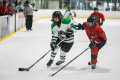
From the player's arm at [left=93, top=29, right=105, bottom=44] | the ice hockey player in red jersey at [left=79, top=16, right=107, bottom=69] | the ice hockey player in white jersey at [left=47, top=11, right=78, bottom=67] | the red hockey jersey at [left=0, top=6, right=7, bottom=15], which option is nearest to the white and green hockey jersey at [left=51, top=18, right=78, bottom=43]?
the ice hockey player in white jersey at [left=47, top=11, right=78, bottom=67]

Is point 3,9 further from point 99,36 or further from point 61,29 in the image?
point 99,36

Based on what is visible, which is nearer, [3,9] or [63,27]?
[63,27]

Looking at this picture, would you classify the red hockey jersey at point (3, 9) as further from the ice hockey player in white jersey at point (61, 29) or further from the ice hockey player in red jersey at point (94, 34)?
the ice hockey player in red jersey at point (94, 34)

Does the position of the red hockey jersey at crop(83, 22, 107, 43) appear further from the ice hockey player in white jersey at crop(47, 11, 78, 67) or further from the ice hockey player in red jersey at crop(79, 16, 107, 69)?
the ice hockey player in white jersey at crop(47, 11, 78, 67)

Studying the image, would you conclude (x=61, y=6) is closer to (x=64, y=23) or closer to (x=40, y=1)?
A: (x=40, y=1)

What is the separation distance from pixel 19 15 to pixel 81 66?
239 inches

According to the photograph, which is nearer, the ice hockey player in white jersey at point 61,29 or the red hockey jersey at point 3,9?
the ice hockey player in white jersey at point 61,29

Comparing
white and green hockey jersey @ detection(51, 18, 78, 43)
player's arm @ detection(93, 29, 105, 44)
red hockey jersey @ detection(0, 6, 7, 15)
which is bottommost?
player's arm @ detection(93, 29, 105, 44)

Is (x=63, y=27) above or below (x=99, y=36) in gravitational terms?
above

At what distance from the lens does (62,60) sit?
3775 mm

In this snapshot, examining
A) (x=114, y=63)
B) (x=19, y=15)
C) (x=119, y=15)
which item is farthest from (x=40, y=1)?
(x=114, y=63)

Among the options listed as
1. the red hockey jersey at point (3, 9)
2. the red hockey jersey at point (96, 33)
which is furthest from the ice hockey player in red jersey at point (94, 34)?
the red hockey jersey at point (3, 9)

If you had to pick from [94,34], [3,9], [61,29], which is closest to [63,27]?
[61,29]

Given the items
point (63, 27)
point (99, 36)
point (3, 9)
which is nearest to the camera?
point (99, 36)
